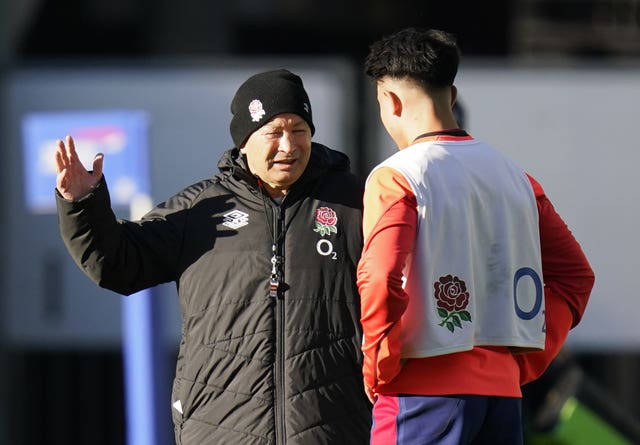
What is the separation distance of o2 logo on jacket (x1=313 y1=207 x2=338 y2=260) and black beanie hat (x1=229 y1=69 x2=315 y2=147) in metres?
0.24

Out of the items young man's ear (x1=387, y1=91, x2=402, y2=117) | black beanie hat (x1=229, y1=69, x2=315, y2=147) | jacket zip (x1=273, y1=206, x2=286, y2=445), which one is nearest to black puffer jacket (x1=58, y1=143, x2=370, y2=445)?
jacket zip (x1=273, y1=206, x2=286, y2=445)

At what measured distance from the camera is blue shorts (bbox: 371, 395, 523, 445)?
10.2ft

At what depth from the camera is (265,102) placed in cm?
353

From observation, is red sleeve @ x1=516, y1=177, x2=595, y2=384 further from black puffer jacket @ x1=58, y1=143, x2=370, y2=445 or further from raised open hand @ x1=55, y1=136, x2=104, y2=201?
raised open hand @ x1=55, y1=136, x2=104, y2=201

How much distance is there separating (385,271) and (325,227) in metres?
0.54

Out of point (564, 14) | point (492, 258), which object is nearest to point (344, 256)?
point (492, 258)

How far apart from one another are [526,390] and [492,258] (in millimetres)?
2843

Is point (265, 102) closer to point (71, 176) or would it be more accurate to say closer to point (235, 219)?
point (235, 219)

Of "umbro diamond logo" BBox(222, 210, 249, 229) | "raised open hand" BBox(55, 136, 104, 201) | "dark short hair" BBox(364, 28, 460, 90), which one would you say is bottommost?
"umbro diamond logo" BBox(222, 210, 249, 229)

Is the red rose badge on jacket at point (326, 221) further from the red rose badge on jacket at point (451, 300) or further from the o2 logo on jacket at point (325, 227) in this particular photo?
the red rose badge on jacket at point (451, 300)

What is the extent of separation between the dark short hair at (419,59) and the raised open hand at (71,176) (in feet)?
2.57

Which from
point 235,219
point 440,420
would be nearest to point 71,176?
point 235,219

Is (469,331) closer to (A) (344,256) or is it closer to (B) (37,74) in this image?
(A) (344,256)

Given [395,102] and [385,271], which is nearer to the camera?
[385,271]
